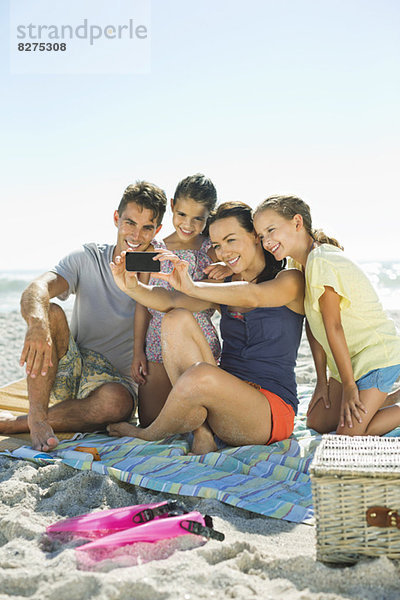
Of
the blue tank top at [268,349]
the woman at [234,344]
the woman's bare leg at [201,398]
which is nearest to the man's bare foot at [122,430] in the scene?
the woman at [234,344]

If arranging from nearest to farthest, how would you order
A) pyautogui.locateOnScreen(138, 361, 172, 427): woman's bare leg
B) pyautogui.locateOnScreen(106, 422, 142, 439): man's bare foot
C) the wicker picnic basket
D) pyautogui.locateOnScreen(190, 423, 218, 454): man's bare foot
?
the wicker picnic basket, pyautogui.locateOnScreen(190, 423, 218, 454): man's bare foot, pyautogui.locateOnScreen(106, 422, 142, 439): man's bare foot, pyautogui.locateOnScreen(138, 361, 172, 427): woman's bare leg

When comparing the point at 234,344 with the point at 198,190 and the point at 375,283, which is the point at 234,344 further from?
the point at 375,283

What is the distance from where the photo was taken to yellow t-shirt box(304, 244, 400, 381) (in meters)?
3.11

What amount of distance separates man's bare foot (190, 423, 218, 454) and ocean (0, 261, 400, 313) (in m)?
12.1

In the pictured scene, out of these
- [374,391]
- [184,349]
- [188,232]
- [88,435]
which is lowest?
[88,435]

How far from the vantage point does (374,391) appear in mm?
3158

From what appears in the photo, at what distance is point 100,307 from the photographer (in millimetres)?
3863

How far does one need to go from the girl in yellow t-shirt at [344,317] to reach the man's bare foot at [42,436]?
1483 millimetres

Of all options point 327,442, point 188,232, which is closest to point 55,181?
point 188,232

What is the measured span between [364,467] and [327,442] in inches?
11.5

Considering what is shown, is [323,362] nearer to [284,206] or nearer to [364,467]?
[284,206]

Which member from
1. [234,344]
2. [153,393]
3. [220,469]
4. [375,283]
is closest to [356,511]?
[220,469]

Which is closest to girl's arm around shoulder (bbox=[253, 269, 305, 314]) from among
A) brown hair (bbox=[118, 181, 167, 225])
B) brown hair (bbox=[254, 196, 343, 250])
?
brown hair (bbox=[254, 196, 343, 250])

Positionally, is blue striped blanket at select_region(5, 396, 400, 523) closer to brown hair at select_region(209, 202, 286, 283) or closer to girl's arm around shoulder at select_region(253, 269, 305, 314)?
girl's arm around shoulder at select_region(253, 269, 305, 314)
